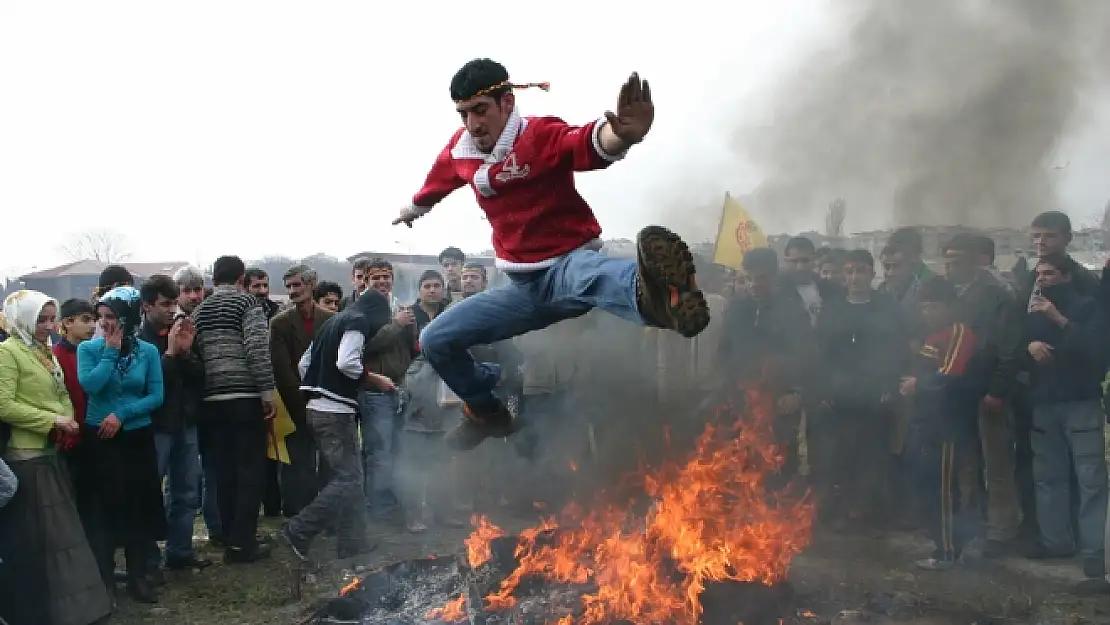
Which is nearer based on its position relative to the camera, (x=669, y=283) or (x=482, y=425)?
(x=669, y=283)

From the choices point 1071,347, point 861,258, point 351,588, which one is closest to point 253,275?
point 351,588

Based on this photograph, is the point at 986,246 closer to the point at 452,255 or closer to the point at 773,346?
the point at 773,346

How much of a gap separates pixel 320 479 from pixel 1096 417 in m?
6.41

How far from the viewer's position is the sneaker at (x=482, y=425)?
5133 millimetres

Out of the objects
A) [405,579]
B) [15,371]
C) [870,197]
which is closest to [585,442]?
[405,579]

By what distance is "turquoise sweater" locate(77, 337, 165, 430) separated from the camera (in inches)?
220

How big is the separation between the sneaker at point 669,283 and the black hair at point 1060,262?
3958 mm

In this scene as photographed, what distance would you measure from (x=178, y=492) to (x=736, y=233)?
225 inches

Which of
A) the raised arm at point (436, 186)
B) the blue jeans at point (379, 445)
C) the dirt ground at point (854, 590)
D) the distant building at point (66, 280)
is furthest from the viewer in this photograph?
the distant building at point (66, 280)

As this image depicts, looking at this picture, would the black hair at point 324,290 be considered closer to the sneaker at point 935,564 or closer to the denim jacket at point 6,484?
the denim jacket at point 6,484

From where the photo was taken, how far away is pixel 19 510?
504 cm

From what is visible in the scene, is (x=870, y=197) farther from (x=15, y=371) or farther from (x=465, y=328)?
(x=15, y=371)

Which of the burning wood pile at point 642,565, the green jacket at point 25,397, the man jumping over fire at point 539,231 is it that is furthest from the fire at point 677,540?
the green jacket at point 25,397

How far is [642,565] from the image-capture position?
502 centimetres
